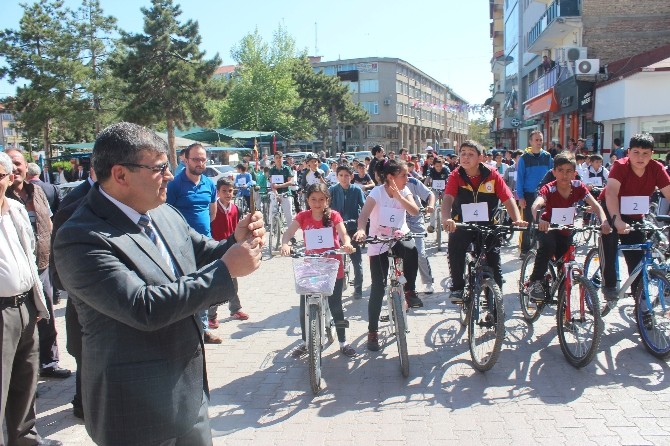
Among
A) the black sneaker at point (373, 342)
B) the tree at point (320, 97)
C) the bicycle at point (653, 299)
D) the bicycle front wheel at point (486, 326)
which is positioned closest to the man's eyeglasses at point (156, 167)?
the bicycle front wheel at point (486, 326)

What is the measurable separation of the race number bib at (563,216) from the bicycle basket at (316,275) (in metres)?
2.37

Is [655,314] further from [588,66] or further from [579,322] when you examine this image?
[588,66]

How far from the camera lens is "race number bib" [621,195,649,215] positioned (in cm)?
561

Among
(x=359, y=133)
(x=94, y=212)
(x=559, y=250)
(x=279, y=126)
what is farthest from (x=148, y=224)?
(x=359, y=133)

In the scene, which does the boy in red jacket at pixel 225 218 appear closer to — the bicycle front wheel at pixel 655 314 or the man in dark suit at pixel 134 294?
the bicycle front wheel at pixel 655 314

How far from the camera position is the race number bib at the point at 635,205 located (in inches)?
221

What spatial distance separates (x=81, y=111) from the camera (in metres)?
34.9

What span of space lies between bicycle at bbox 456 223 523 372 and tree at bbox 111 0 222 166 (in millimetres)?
25635

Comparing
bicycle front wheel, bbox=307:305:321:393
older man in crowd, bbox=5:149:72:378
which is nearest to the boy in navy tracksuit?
bicycle front wheel, bbox=307:305:321:393

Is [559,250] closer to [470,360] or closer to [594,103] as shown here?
[470,360]

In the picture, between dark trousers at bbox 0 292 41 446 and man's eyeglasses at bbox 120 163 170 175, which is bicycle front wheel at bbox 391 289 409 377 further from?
man's eyeglasses at bbox 120 163 170 175

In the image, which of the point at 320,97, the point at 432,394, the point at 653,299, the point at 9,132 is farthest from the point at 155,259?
the point at 9,132

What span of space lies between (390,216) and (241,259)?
155 inches

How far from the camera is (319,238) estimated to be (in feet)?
17.1
